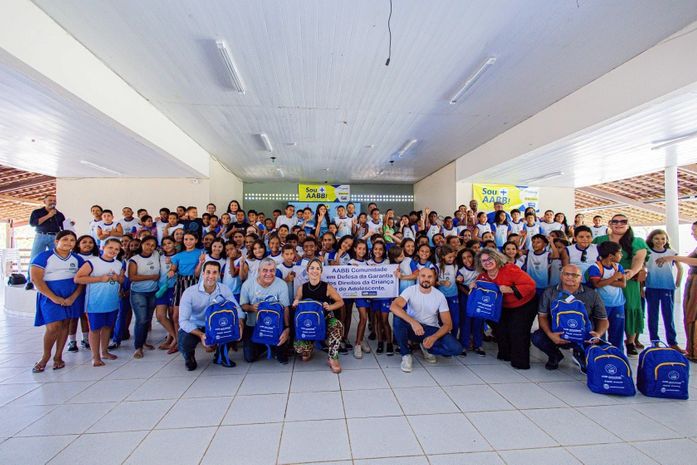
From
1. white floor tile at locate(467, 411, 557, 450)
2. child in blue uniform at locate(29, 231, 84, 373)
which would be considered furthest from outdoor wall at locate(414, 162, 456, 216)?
child in blue uniform at locate(29, 231, 84, 373)

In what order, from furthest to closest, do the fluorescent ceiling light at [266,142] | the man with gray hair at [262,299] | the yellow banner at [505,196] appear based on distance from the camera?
the yellow banner at [505,196] < the fluorescent ceiling light at [266,142] < the man with gray hair at [262,299]

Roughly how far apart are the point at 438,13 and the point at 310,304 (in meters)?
3.37

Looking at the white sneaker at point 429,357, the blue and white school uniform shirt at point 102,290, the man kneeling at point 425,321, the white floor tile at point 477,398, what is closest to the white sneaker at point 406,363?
the man kneeling at point 425,321

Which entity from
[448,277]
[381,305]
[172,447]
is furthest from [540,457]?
[172,447]

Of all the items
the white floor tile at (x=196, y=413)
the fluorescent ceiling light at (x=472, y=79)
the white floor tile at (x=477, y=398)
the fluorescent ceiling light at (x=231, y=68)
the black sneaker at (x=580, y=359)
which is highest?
the fluorescent ceiling light at (x=472, y=79)

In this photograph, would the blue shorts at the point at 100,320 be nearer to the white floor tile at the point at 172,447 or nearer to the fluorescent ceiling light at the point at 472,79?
the white floor tile at the point at 172,447

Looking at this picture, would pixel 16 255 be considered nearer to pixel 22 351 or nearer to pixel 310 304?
pixel 22 351

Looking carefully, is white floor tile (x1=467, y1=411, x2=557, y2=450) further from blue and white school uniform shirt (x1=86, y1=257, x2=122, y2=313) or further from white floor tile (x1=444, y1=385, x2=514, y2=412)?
blue and white school uniform shirt (x1=86, y1=257, x2=122, y2=313)

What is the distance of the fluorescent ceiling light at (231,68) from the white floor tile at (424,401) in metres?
4.24

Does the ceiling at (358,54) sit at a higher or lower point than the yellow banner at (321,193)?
higher

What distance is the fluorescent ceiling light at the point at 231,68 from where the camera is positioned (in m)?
3.61

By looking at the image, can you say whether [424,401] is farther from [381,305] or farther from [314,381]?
[381,305]

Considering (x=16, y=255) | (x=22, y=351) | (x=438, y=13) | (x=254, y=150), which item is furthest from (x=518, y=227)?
(x=16, y=255)

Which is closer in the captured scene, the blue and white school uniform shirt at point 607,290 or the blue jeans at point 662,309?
the blue and white school uniform shirt at point 607,290
